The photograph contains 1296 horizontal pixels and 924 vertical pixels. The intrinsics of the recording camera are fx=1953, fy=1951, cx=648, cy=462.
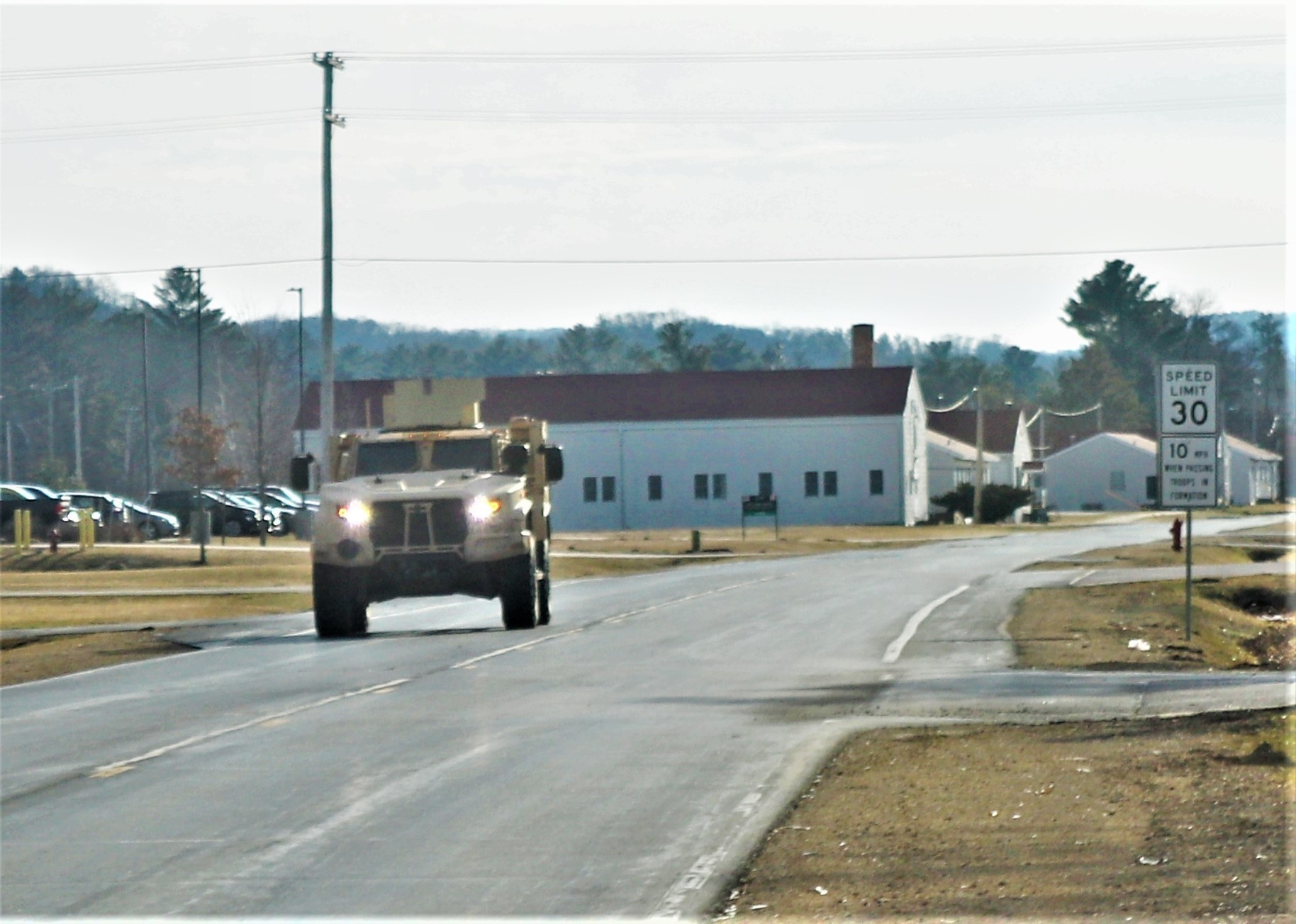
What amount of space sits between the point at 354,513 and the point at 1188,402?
9942mm

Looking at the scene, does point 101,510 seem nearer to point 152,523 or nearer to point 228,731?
point 152,523

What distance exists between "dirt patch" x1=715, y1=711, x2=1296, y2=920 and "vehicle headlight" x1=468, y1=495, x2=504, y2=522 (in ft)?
33.7

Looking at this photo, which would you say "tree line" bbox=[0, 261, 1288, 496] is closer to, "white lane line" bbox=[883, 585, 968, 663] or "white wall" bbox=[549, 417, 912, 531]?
"white wall" bbox=[549, 417, 912, 531]

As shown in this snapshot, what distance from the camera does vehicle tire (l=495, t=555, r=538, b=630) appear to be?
24.5 meters

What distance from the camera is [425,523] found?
23891 millimetres

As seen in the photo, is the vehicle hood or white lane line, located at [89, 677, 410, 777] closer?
white lane line, located at [89, 677, 410, 777]

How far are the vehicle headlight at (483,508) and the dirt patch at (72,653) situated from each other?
4071 millimetres

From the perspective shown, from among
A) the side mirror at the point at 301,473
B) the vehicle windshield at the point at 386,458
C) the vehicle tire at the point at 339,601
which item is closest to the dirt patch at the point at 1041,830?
the vehicle tire at the point at 339,601

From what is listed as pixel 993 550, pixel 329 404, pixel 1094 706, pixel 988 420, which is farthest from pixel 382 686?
pixel 988 420

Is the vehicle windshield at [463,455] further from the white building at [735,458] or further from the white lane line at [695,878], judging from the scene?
the white building at [735,458]

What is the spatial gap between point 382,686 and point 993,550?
3716cm

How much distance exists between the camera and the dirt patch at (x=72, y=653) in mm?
22681

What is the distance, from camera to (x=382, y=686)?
18.4m

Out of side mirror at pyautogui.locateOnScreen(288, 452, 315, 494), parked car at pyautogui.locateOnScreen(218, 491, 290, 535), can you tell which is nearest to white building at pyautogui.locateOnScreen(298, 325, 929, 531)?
parked car at pyautogui.locateOnScreen(218, 491, 290, 535)
